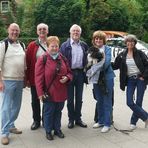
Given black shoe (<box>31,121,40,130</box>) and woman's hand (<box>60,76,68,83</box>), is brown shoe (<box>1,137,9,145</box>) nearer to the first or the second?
black shoe (<box>31,121,40,130</box>)

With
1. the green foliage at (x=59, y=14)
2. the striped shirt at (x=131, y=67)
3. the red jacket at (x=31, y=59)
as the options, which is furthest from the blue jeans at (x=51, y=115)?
the green foliage at (x=59, y=14)

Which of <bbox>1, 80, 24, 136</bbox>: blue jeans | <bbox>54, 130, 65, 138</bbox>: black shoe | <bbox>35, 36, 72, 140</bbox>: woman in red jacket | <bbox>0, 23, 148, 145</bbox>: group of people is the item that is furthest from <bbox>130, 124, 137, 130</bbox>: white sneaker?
<bbox>1, 80, 24, 136</bbox>: blue jeans

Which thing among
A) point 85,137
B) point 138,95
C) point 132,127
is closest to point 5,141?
point 85,137

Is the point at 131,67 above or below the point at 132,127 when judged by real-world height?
above

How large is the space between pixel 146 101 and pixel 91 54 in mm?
3683

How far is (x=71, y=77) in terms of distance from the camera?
748cm

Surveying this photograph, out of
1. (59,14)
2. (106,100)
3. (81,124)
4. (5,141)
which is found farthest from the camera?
(59,14)

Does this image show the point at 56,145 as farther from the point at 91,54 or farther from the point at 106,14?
the point at 106,14

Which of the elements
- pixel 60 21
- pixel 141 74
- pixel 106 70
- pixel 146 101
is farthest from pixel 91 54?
pixel 60 21

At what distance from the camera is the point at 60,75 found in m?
7.36

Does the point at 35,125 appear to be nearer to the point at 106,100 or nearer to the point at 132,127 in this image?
the point at 106,100

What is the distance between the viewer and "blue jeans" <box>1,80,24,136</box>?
7.34 m

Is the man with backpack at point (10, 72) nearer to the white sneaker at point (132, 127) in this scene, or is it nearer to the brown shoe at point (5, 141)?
the brown shoe at point (5, 141)

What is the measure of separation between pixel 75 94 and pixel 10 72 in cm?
143
